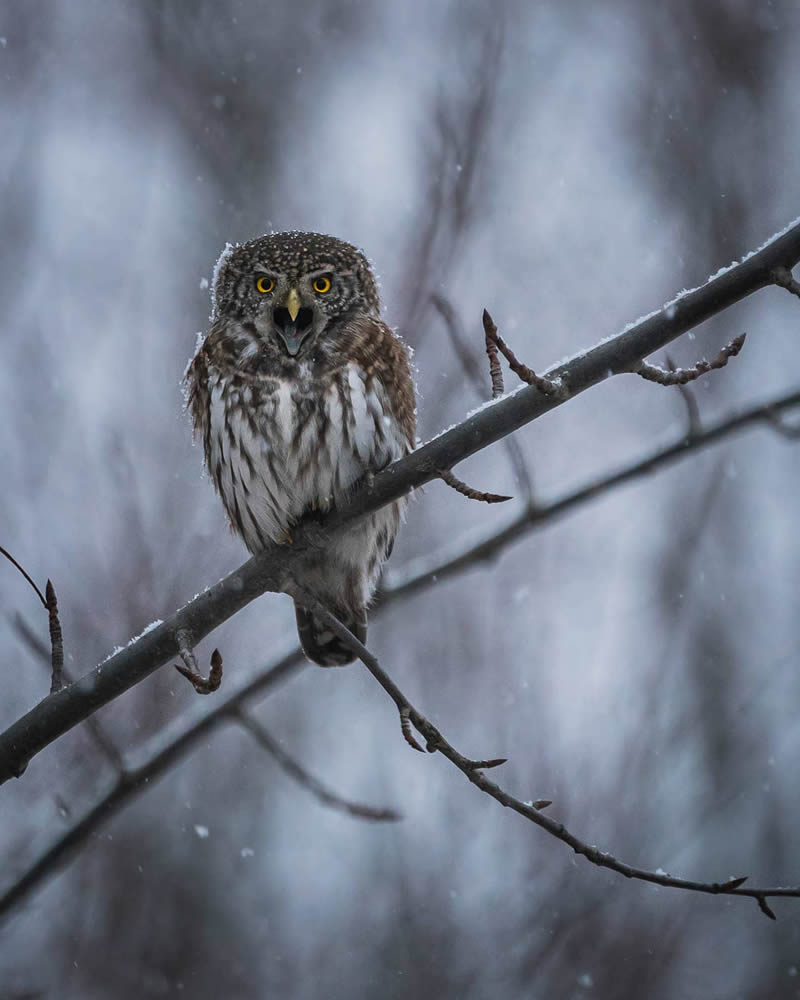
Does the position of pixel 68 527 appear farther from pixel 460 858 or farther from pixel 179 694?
pixel 460 858

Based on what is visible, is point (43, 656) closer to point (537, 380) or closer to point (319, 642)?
point (319, 642)

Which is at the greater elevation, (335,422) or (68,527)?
(335,422)

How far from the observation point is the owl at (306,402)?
3.95m

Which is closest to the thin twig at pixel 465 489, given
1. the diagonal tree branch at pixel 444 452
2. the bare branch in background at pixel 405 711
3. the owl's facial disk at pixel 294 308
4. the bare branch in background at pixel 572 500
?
the diagonal tree branch at pixel 444 452

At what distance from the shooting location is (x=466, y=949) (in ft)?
17.9

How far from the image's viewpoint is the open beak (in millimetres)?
4184

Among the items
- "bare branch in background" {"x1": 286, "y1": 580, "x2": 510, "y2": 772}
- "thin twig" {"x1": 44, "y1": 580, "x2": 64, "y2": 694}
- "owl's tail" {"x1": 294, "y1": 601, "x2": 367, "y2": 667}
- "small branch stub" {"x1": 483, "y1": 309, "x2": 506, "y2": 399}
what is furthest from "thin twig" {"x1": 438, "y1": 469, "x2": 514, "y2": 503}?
"owl's tail" {"x1": 294, "y1": 601, "x2": 367, "y2": 667}

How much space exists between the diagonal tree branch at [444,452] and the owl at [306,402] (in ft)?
1.97

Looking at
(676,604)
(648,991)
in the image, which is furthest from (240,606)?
→ (676,604)

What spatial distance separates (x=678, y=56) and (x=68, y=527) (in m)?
6.87

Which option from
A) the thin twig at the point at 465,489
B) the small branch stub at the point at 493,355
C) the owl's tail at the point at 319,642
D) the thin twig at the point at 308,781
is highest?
the small branch stub at the point at 493,355

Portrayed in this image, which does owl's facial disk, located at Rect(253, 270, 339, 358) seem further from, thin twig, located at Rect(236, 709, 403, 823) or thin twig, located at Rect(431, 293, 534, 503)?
thin twig, located at Rect(236, 709, 403, 823)

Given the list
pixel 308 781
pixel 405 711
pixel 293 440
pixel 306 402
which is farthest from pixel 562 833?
pixel 306 402

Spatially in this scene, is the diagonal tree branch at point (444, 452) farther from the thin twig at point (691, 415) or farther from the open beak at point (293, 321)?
the open beak at point (293, 321)
